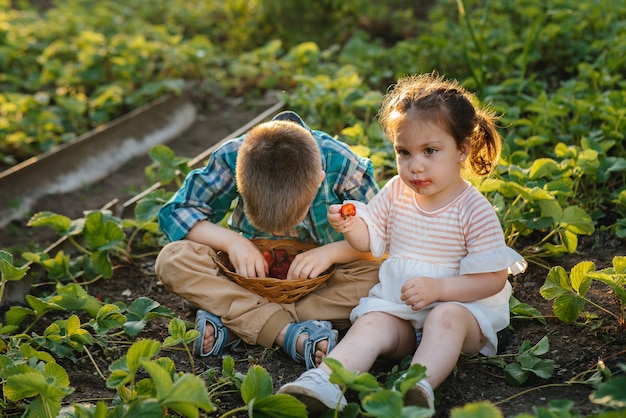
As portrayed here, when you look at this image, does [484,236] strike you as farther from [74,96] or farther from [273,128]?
[74,96]

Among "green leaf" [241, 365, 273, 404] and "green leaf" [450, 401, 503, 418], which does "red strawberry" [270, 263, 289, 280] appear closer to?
"green leaf" [241, 365, 273, 404]

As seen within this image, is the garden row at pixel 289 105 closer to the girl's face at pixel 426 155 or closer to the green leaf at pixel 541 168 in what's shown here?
the green leaf at pixel 541 168

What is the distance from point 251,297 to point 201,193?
0.43 metres

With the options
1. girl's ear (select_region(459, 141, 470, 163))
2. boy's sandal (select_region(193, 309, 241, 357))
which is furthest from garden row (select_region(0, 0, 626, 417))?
girl's ear (select_region(459, 141, 470, 163))

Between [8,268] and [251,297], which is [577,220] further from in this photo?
[8,268]

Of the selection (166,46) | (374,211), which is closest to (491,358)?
(374,211)

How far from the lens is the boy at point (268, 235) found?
2.29m

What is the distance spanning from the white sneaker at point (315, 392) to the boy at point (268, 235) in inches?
Answer: 12.0

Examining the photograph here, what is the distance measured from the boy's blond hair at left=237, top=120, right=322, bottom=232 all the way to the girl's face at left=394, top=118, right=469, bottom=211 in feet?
0.86

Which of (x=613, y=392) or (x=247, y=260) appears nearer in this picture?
(x=613, y=392)

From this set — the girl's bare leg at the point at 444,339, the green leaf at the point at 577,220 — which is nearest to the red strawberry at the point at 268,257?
the girl's bare leg at the point at 444,339

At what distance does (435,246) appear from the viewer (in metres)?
2.35

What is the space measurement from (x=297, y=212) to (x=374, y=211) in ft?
0.95

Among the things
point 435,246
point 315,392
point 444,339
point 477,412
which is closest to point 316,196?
point 435,246
